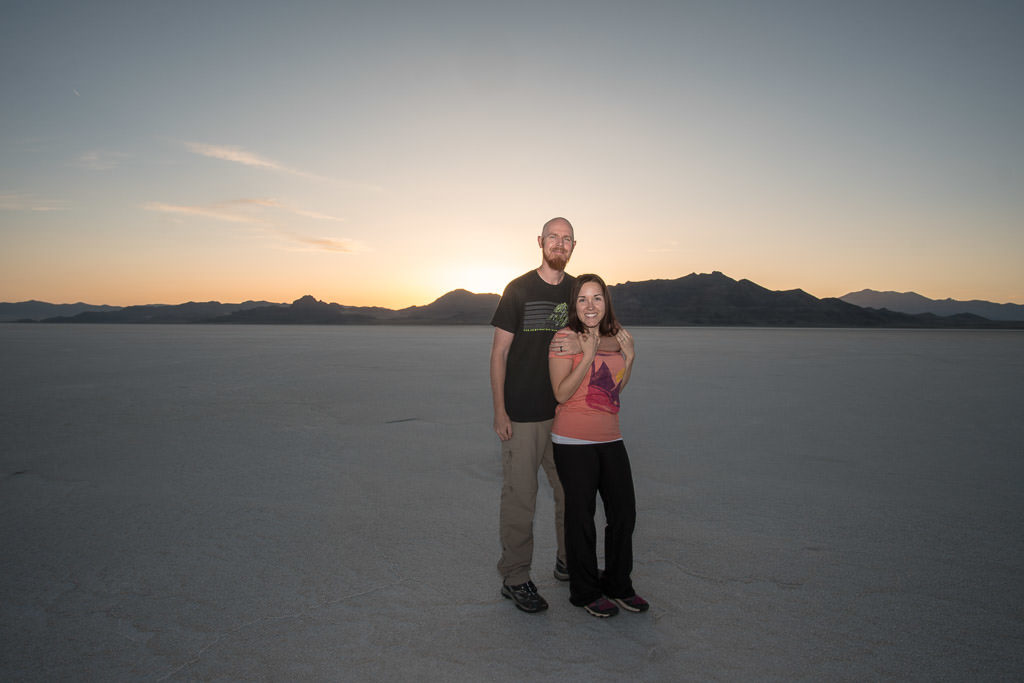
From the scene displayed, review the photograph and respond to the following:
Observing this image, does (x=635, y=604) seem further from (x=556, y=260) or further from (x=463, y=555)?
(x=556, y=260)

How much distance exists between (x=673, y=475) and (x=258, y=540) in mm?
3776

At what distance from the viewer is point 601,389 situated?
3027 millimetres

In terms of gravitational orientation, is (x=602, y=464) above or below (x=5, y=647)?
above

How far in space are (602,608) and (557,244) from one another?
193 cm

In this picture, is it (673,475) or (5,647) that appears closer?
(5,647)

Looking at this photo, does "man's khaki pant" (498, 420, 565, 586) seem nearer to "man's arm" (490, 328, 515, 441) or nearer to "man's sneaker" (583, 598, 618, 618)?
"man's arm" (490, 328, 515, 441)

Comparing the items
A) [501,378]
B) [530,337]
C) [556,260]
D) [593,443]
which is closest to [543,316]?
[530,337]

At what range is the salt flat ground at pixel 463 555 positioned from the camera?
8.90 feet

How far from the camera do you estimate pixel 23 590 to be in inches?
132

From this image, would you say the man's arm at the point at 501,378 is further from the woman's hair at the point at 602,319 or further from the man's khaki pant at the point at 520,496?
the woman's hair at the point at 602,319

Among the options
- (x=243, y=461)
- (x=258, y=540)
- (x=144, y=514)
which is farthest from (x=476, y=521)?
(x=243, y=461)

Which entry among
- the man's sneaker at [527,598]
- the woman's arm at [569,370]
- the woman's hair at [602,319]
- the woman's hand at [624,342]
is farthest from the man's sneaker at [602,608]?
the woman's hair at [602,319]

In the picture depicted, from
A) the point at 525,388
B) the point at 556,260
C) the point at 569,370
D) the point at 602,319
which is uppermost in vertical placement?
the point at 556,260

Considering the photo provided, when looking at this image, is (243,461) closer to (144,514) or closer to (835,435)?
(144,514)
